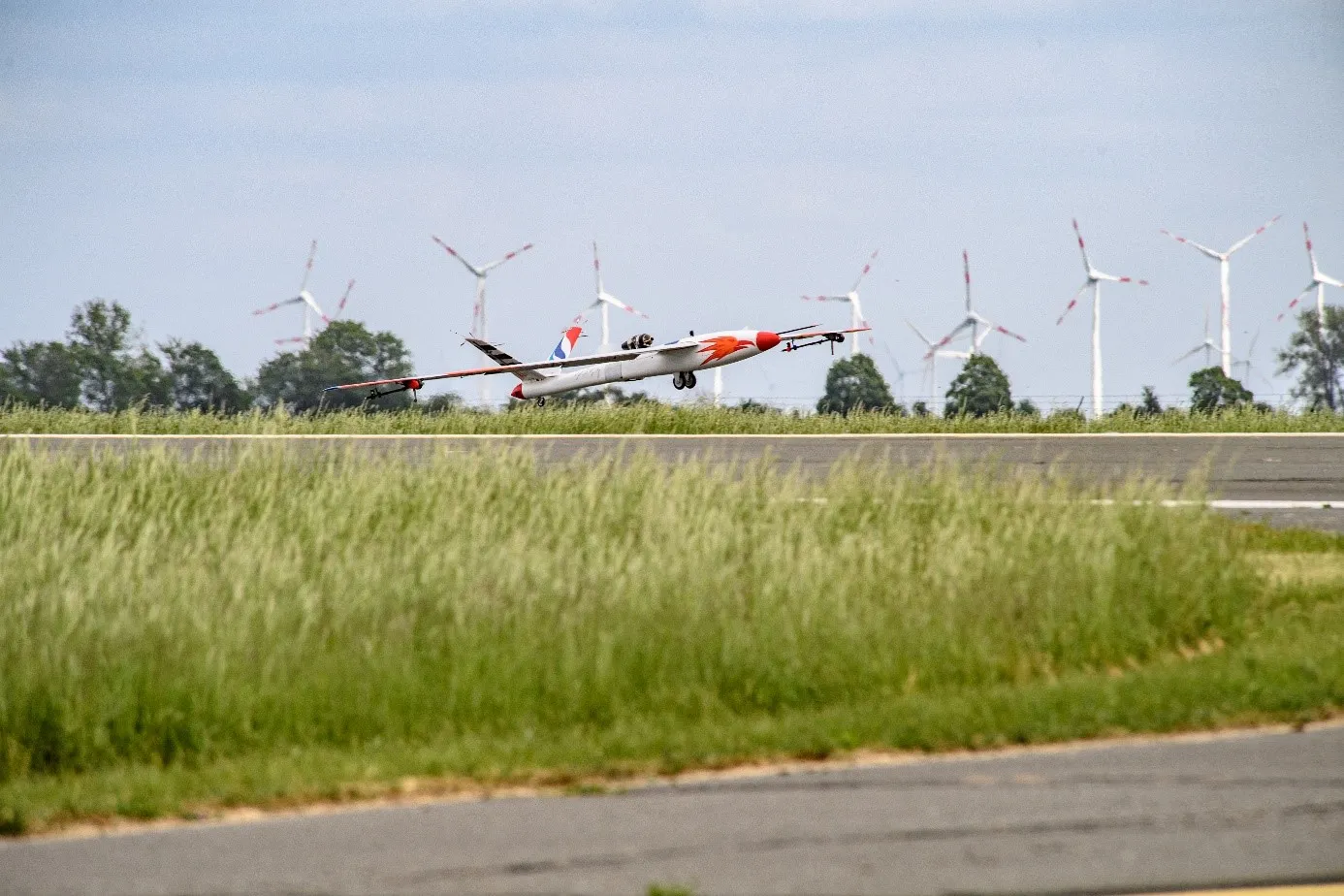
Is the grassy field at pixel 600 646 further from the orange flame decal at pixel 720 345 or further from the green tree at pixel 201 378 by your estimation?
the green tree at pixel 201 378

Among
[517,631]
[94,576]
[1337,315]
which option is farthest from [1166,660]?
[1337,315]

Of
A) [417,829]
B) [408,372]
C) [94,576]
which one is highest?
[408,372]

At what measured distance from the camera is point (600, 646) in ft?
33.6

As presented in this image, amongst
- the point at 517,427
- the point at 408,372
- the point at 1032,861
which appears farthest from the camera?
the point at 408,372

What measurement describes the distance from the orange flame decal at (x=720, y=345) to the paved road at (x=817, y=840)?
142 feet

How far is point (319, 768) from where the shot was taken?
28.2 feet

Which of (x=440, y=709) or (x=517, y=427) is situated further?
(x=517, y=427)

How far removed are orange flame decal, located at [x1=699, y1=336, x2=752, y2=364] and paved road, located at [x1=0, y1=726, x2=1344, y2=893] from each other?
43.3 metres

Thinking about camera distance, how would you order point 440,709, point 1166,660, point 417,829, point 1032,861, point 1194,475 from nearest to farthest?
point 1032,861
point 417,829
point 440,709
point 1166,660
point 1194,475

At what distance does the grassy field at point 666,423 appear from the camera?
121 feet

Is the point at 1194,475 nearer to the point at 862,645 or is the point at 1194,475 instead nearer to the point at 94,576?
the point at 862,645

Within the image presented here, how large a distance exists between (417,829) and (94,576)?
16.2 feet

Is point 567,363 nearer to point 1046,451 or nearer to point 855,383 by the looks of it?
point 1046,451

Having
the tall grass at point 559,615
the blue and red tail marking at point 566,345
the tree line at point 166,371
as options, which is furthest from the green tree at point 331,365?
the tall grass at point 559,615
